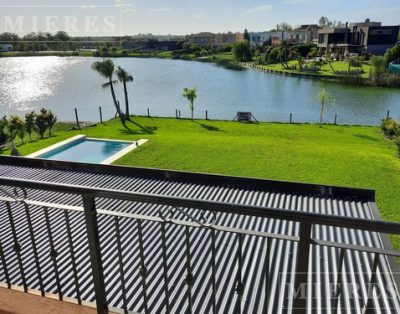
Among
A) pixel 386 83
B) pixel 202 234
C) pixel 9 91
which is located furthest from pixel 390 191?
pixel 9 91

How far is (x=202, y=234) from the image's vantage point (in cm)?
554

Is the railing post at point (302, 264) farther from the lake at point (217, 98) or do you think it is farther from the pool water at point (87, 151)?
the lake at point (217, 98)

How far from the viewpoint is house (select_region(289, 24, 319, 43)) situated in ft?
→ 300

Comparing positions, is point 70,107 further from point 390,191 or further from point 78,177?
point 390,191

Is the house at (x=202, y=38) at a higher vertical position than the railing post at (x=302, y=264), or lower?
higher

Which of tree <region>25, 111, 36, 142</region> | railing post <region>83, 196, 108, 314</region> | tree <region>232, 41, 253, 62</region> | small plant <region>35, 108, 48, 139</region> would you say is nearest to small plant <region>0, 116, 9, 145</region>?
tree <region>25, 111, 36, 142</region>

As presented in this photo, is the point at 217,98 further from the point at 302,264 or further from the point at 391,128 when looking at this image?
the point at 302,264

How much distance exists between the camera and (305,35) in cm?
9306

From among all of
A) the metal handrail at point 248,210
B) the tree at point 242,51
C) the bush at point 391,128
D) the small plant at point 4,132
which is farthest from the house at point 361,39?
the metal handrail at point 248,210

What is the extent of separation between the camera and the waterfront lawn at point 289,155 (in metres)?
12.1

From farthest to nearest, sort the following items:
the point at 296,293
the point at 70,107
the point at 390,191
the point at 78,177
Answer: the point at 70,107 → the point at 390,191 → the point at 78,177 → the point at 296,293

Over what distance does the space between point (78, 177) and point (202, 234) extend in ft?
15.2

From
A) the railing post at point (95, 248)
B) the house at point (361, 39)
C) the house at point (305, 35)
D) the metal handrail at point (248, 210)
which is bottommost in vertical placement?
the railing post at point (95, 248)

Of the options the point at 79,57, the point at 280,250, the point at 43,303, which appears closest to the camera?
the point at 43,303
